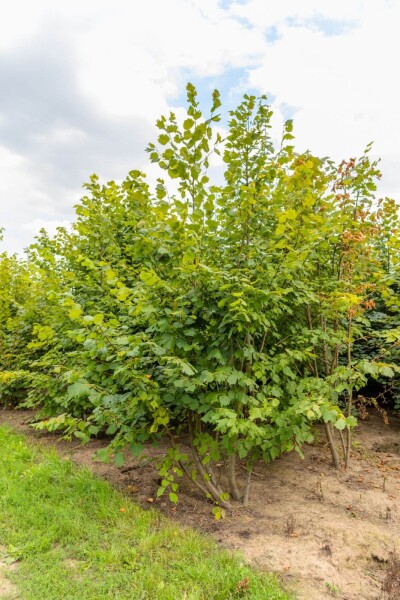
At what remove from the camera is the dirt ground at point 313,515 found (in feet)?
8.21

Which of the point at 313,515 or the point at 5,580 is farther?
the point at 313,515

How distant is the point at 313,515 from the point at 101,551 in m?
1.55

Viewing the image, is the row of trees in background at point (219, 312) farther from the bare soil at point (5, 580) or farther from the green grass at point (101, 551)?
the bare soil at point (5, 580)

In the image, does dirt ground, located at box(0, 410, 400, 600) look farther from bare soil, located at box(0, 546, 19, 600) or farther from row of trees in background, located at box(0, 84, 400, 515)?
bare soil, located at box(0, 546, 19, 600)

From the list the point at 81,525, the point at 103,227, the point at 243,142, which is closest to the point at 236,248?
the point at 243,142

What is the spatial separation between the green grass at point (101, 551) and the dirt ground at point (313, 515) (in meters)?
0.20

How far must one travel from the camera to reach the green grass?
2352 millimetres

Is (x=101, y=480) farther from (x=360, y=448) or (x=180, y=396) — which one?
(x=360, y=448)

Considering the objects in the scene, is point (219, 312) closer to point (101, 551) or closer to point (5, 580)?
point (101, 551)

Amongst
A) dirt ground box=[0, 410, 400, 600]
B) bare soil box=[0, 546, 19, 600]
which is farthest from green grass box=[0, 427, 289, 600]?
dirt ground box=[0, 410, 400, 600]

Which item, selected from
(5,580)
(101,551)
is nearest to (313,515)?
(101,551)

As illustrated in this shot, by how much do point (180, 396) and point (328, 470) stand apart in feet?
6.37

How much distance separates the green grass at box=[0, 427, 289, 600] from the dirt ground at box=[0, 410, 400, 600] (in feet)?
0.66

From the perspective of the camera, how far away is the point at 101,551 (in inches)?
106
